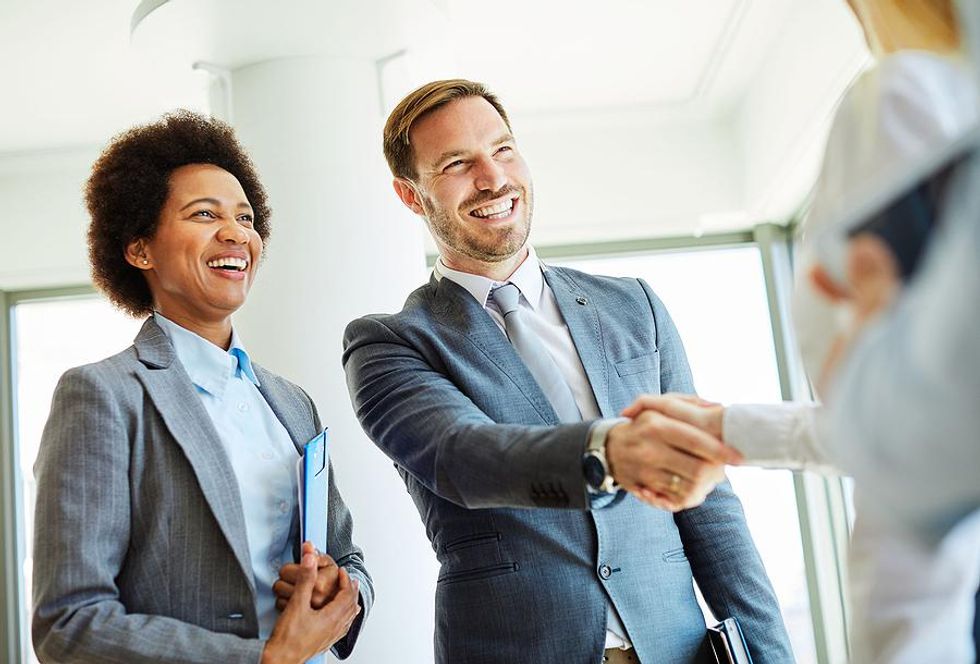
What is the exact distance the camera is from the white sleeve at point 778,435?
116 centimetres

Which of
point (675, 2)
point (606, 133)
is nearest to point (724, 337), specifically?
point (606, 133)

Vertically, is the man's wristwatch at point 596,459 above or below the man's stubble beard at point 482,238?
below

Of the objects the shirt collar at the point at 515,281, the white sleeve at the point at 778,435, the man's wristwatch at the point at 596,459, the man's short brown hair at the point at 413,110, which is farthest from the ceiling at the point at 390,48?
the white sleeve at the point at 778,435

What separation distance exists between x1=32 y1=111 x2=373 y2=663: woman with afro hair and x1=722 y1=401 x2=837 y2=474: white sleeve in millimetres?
704

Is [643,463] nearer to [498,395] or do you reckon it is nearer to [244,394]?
[498,395]

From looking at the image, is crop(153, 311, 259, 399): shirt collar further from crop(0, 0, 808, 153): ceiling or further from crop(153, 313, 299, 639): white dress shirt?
crop(0, 0, 808, 153): ceiling

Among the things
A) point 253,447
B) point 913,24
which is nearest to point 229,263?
point 253,447

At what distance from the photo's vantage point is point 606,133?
5320 millimetres

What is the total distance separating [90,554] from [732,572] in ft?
3.19

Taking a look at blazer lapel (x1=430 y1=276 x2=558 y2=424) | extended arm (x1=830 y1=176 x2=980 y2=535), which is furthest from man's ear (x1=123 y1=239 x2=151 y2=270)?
extended arm (x1=830 y1=176 x2=980 y2=535)

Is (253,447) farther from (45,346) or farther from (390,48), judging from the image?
(45,346)

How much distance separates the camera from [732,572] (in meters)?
1.79

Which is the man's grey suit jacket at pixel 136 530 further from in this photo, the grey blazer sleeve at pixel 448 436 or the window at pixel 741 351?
the window at pixel 741 351

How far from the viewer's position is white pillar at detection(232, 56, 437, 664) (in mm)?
3371
